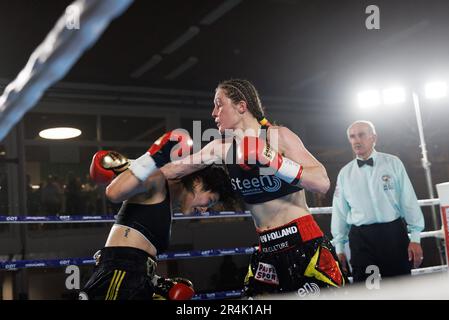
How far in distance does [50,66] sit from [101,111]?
7873 millimetres

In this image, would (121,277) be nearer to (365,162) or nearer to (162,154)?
(162,154)

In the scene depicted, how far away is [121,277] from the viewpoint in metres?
1.78

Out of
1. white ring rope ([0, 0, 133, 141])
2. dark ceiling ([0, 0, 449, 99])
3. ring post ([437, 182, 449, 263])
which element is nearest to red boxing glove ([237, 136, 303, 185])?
white ring rope ([0, 0, 133, 141])

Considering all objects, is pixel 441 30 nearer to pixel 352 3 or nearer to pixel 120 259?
pixel 352 3

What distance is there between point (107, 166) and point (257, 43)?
18.9 ft

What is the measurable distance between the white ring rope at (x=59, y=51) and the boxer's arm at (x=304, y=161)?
45.2 inches

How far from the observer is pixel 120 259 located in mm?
1815

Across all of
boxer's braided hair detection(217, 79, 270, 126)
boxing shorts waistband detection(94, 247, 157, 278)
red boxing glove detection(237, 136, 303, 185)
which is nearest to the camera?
red boxing glove detection(237, 136, 303, 185)

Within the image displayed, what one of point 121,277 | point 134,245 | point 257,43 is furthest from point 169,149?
point 257,43

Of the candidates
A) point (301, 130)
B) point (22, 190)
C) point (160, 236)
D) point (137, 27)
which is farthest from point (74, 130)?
point (160, 236)

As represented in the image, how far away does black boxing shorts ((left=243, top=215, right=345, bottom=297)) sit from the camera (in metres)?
1.84

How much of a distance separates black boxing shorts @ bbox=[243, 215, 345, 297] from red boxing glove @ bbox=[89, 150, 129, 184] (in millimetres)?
635

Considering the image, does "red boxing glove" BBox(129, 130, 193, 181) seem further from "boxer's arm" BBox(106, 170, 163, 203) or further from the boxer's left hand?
the boxer's left hand

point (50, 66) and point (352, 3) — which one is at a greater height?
point (352, 3)
